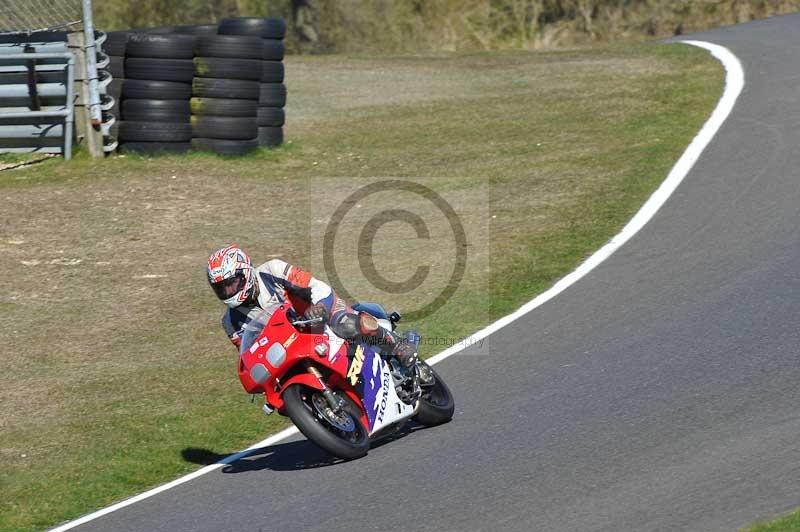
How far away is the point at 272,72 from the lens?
16.8 m

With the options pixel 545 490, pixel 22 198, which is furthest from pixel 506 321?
pixel 22 198

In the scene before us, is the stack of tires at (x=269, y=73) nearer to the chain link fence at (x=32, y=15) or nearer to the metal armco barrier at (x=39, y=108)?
the chain link fence at (x=32, y=15)

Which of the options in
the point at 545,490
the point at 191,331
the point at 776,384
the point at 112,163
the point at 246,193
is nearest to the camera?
the point at 545,490

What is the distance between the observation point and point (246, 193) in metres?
15.5

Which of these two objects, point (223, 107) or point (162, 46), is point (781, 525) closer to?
point (223, 107)

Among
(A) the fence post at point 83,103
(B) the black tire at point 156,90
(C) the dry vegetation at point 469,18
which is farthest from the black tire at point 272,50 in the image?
(C) the dry vegetation at point 469,18

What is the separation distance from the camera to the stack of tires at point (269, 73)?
16719mm

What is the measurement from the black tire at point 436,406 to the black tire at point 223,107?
29.3ft

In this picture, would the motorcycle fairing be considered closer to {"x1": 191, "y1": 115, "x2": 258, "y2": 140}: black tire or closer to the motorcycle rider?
the motorcycle rider

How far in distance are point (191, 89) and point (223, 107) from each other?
0.50 m

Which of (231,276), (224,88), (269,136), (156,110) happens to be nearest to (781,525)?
(231,276)

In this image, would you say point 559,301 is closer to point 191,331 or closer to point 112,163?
point 191,331

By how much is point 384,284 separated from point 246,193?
13.3 ft

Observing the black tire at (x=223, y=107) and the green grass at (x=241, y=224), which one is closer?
the green grass at (x=241, y=224)
